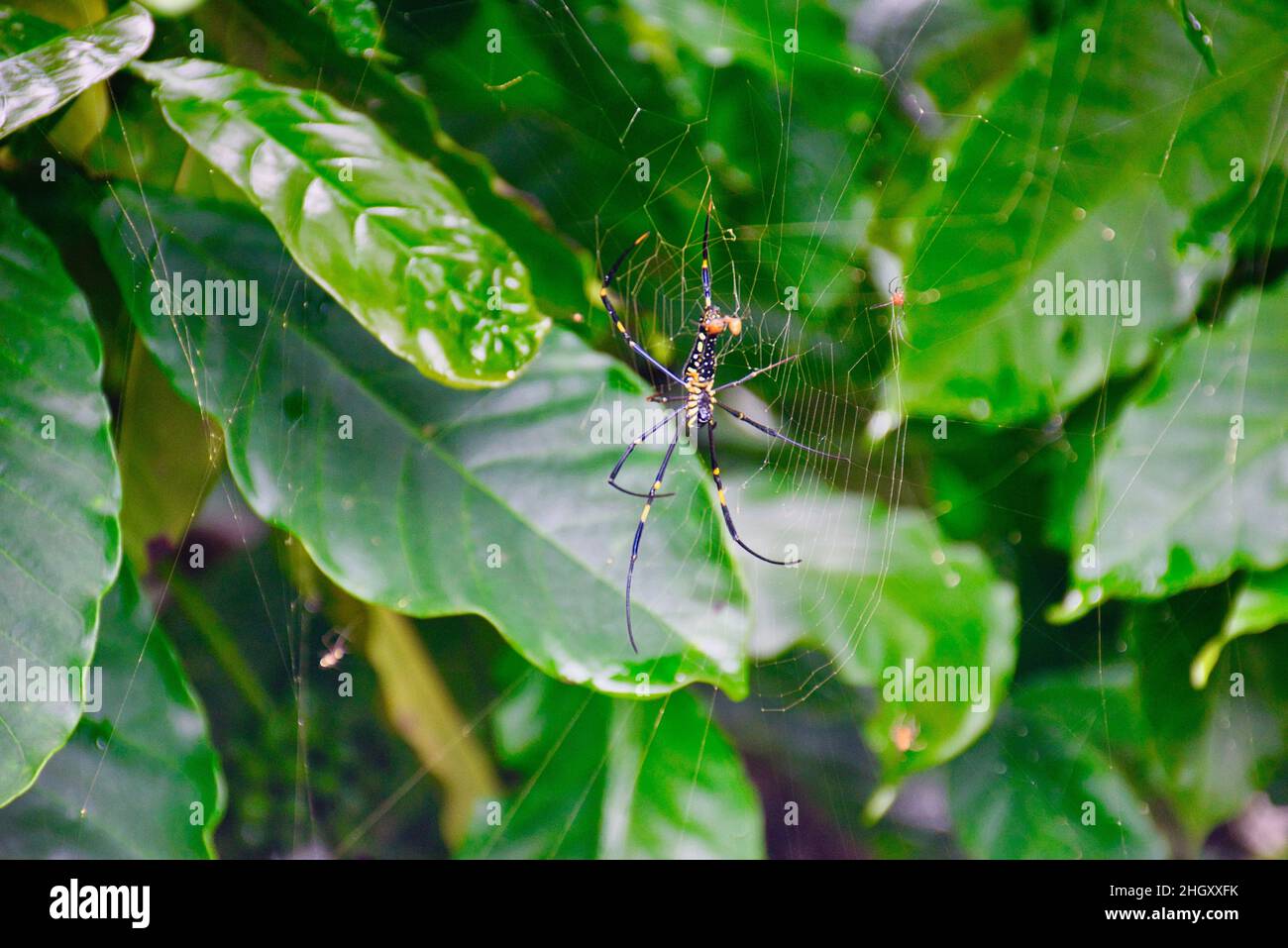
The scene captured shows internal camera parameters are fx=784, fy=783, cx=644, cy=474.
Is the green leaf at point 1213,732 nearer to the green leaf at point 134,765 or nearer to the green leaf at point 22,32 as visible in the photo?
the green leaf at point 134,765

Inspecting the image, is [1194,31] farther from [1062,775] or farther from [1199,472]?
[1062,775]

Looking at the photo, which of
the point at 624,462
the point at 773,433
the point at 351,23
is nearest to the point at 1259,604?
the point at 773,433

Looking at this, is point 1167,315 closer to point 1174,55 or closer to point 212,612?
point 1174,55

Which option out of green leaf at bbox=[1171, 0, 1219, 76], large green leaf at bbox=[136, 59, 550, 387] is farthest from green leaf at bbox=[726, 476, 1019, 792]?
green leaf at bbox=[1171, 0, 1219, 76]

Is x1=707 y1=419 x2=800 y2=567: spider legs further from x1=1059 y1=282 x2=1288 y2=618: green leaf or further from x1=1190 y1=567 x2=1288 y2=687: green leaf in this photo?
x1=1190 y1=567 x2=1288 y2=687: green leaf

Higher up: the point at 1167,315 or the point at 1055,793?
the point at 1167,315

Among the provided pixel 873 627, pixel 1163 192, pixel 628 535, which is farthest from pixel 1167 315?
pixel 628 535

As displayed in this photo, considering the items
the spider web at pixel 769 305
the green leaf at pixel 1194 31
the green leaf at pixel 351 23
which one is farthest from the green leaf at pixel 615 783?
the green leaf at pixel 1194 31
